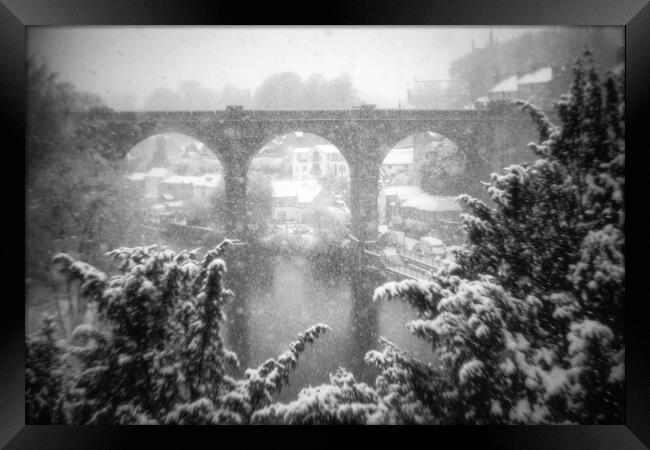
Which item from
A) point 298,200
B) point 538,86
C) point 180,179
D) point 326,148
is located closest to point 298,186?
point 298,200

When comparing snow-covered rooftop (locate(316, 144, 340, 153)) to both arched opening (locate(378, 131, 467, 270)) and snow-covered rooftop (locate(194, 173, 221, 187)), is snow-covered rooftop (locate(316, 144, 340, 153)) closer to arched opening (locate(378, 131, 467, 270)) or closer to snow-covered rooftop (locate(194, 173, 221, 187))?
arched opening (locate(378, 131, 467, 270))

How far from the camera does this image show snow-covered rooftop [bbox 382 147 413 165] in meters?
3.68

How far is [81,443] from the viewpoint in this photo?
7.12ft

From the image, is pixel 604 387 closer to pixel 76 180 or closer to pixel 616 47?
pixel 616 47

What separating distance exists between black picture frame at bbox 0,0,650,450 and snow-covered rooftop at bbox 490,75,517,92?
634 mm

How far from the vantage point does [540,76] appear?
251 cm

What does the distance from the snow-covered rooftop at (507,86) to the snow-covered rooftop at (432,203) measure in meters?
1.05

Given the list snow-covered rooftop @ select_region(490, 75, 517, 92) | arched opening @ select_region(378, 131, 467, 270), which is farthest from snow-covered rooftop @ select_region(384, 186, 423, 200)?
snow-covered rooftop @ select_region(490, 75, 517, 92)

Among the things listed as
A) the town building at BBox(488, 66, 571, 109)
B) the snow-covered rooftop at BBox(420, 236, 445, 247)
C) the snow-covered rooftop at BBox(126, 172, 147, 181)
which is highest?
the town building at BBox(488, 66, 571, 109)

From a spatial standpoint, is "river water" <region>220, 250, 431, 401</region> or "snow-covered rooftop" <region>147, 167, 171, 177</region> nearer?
"river water" <region>220, 250, 431, 401</region>

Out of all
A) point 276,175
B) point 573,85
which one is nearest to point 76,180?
point 276,175

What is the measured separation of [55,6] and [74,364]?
253 cm

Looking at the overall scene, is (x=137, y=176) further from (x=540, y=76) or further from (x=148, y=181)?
(x=540, y=76)

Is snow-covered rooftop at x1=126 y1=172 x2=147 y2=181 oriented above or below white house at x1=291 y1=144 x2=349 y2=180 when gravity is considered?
below
